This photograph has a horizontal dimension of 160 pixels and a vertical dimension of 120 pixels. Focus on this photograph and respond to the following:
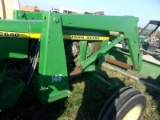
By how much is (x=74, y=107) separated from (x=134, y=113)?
95cm

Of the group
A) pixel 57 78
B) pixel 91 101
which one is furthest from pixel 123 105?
pixel 91 101

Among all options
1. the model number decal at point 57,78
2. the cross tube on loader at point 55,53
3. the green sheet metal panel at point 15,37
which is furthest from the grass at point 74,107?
the green sheet metal panel at point 15,37

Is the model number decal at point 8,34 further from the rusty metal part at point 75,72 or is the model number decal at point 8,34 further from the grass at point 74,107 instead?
the grass at point 74,107

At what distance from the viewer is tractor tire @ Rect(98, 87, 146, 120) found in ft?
9.32

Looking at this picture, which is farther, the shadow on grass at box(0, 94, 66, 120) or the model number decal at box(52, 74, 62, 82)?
the shadow on grass at box(0, 94, 66, 120)

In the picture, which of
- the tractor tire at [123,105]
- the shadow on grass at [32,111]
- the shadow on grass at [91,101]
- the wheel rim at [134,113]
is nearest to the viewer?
the tractor tire at [123,105]

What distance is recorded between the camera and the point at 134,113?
10.8 ft

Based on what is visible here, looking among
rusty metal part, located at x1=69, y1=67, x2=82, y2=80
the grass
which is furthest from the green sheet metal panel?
the grass

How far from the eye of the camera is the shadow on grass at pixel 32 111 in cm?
335

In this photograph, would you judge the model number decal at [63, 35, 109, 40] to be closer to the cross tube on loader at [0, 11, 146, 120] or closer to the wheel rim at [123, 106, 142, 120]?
the cross tube on loader at [0, 11, 146, 120]

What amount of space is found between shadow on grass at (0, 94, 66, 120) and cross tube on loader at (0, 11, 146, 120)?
0.84m

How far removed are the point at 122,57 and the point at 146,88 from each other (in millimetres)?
824

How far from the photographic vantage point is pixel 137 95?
3133 millimetres

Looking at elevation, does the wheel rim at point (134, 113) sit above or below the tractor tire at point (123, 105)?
below
